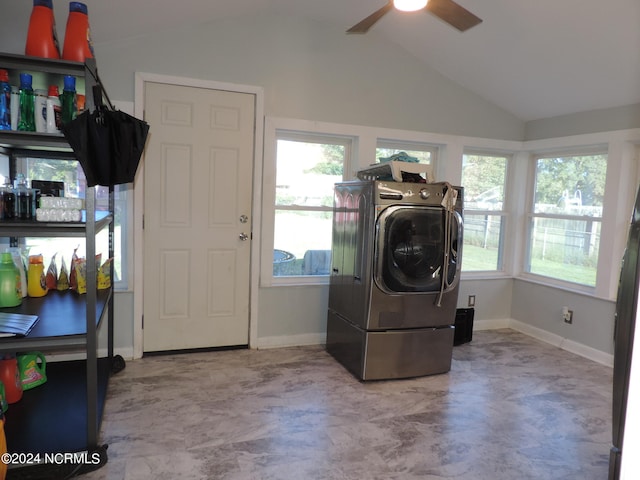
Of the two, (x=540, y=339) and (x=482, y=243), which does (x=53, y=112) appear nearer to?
(x=482, y=243)

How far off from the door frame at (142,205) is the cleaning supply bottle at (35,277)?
2.72ft

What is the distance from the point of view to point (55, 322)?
1958 mm

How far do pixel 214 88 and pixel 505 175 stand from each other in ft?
9.68

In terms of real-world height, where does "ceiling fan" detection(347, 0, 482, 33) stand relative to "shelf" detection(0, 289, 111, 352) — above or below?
above

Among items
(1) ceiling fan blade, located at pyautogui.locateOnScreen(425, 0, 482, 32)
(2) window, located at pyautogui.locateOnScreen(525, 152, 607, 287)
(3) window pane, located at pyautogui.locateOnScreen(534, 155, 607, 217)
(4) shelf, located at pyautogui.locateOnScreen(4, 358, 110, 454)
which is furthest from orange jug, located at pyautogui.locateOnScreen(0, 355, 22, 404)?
(3) window pane, located at pyautogui.locateOnScreen(534, 155, 607, 217)

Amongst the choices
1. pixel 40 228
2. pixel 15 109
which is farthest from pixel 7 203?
pixel 15 109

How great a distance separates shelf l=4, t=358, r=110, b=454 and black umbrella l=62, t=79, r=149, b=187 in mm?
1152

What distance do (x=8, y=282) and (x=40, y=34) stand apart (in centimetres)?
115

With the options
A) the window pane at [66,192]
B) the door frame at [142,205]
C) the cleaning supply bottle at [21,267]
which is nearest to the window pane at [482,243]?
the door frame at [142,205]

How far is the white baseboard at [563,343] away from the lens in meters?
3.50

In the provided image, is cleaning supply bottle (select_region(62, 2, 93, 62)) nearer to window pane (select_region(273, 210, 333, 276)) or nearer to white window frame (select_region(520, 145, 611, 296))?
window pane (select_region(273, 210, 333, 276))

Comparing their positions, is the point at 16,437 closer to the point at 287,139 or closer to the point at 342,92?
the point at 287,139

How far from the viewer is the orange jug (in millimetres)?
2195

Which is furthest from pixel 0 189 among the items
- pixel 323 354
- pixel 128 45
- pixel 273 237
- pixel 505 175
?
pixel 505 175
